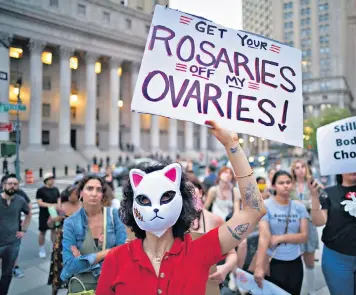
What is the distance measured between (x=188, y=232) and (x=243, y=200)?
0.47 m

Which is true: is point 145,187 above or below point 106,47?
below

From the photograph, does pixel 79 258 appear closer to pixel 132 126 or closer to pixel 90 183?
pixel 90 183

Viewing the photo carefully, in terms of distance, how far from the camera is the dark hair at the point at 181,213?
2.09 meters

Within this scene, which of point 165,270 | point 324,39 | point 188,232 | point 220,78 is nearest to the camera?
point 165,270

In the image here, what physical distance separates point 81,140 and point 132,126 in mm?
7113

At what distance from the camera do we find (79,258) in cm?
302

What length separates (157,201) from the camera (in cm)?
189

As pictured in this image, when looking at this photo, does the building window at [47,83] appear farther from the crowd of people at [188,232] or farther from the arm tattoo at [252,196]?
the arm tattoo at [252,196]

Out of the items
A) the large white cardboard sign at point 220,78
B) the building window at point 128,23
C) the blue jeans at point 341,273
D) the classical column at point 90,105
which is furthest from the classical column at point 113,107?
the large white cardboard sign at point 220,78

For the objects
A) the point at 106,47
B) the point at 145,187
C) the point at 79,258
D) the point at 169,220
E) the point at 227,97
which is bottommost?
the point at 79,258

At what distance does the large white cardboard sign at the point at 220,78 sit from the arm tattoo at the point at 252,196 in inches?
20.5

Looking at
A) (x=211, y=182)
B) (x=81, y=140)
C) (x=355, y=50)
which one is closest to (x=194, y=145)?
(x=81, y=140)

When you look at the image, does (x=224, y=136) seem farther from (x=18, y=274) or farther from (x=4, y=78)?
(x=4, y=78)

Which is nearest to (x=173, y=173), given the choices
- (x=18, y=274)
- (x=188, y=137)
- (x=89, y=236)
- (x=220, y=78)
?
(x=220, y=78)
